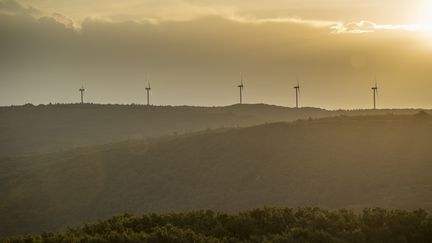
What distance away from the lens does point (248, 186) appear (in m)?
62.9

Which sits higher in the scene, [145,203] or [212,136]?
[212,136]

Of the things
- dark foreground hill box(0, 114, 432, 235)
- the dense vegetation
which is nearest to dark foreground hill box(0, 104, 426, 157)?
dark foreground hill box(0, 114, 432, 235)

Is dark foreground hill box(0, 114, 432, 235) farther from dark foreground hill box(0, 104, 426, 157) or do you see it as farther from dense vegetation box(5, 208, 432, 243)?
dark foreground hill box(0, 104, 426, 157)

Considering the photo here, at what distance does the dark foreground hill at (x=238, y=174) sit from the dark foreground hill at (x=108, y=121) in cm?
3925

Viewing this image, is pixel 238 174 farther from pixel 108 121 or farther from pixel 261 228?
pixel 108 121

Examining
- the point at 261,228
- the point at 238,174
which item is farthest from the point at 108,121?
the point at 261,228

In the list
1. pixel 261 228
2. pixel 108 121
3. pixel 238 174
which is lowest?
pixel 238 174

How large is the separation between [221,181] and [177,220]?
4064 cm

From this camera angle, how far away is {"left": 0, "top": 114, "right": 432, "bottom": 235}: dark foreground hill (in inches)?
2263

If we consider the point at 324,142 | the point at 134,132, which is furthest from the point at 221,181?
the point at 134,132

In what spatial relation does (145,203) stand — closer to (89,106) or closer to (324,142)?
(324,142)

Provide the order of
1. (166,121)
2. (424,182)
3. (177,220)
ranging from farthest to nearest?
(166,121) → (424,182) → (177,220)

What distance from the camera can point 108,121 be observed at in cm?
13888

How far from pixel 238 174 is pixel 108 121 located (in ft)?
249
